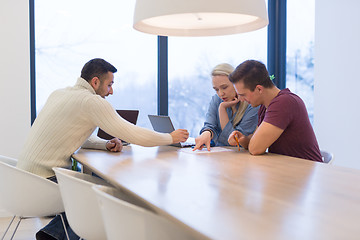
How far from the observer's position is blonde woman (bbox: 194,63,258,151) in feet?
9.50

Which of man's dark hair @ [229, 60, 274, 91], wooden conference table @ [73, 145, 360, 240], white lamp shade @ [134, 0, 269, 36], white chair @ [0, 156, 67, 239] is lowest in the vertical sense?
white chair @ [0, 156, 67, 239]

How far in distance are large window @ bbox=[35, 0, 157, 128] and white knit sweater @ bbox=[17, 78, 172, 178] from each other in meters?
1.99

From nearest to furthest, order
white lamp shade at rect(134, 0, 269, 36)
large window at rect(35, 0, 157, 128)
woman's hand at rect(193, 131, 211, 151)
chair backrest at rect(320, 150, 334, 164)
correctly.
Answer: white lamp shade at rect(134, 0, 269, 36)
chair backrest at rect(320, 150, 334, 164)
woman's hand at rect(193, 131, 211, 151)
large window at rect(35, 0, 157, 128)

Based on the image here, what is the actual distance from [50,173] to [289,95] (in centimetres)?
153

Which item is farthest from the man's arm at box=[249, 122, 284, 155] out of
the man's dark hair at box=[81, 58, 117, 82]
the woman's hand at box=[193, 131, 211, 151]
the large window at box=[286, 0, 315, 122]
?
the large window at box=[286, 0, 315, 122]

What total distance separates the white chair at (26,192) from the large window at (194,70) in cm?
275

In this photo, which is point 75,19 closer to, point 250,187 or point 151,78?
point 151,78

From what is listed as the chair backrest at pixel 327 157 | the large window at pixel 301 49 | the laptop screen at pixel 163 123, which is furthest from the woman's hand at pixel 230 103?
the large window at pixel 301 49

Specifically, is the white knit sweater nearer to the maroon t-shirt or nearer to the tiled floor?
the maroon t-shirt

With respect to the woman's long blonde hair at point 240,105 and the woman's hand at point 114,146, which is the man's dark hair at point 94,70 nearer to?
the woman's hand at point 114,146

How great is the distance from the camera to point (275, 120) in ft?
7.31

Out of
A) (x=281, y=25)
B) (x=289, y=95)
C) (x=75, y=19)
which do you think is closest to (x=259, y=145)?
(x=289, y=95)

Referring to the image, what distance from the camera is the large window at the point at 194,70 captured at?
4.83 meters

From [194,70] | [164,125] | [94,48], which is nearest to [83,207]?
[164,125]
